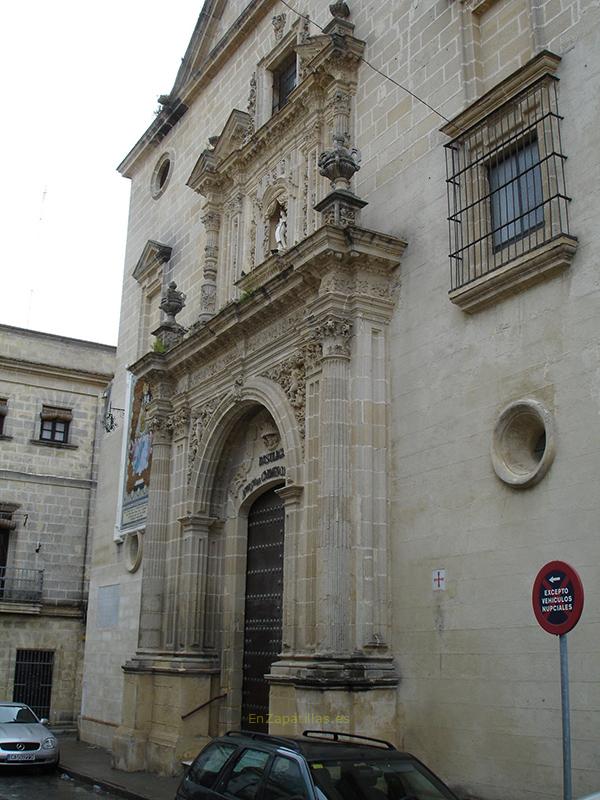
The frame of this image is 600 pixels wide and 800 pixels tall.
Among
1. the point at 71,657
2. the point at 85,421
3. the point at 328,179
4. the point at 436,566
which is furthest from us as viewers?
the point at 85,421

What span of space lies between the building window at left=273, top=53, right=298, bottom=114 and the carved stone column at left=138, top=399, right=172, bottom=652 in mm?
5985

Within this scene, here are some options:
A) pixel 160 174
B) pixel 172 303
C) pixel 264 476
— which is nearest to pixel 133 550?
pixel 172 303

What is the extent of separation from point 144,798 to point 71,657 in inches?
596

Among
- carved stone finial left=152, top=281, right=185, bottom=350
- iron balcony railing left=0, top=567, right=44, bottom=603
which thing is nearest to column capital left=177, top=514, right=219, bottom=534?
carved stone finial left=152, top=281, right=185, bottom=350

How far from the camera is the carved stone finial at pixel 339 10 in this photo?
1434 centimetres

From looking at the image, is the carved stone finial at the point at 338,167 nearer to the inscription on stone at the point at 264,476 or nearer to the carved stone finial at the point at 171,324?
the inscription on stone at the point at 264,476

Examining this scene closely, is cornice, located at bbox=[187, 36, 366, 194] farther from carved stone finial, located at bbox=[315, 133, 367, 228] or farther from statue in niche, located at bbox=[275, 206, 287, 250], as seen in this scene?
carved stone finial, located at bbox=[315, 133, 367, 228]

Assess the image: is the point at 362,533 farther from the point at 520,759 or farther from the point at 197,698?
the point at 197,698

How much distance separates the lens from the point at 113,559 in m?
19.9

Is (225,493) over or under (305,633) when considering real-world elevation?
over

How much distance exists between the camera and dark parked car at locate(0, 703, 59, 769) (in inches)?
598

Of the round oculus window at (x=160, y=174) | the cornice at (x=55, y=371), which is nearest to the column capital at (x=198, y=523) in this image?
the round oculus window at (x=160, y=174)

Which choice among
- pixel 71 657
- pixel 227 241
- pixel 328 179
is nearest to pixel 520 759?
pixel 328 179

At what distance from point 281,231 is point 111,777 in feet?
30.6
